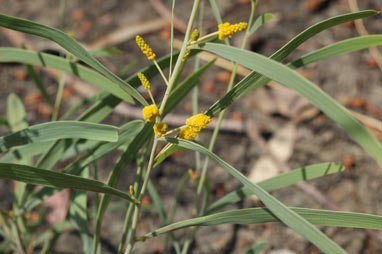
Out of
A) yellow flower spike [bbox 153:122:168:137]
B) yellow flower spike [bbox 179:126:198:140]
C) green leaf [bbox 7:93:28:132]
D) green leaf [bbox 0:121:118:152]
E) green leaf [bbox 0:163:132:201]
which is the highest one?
green leaf [bbox 7:93:28:132]

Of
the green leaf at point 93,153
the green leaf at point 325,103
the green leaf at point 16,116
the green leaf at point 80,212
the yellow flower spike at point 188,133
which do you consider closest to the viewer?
the green leaf at point 325,103

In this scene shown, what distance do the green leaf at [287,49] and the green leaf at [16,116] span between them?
618 millimetres

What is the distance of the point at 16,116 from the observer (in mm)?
1037

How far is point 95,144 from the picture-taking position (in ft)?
2.70

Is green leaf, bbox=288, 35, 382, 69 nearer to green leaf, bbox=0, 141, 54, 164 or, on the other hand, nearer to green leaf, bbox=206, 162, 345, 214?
green leaf, bbox=206, 162, 345, 214

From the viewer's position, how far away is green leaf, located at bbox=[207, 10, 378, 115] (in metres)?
0.57

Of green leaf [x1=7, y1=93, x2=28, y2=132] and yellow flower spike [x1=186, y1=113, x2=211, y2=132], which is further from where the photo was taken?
green leaf [x1=7, y1=93, x2=28, y2=132]

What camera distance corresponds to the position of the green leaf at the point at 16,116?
1.02 m

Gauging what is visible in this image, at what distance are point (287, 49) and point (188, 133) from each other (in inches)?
7.8

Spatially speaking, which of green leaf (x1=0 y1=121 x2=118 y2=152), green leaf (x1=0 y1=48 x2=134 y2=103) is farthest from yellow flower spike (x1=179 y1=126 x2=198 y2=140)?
green leaf (x1=0 y1=48 x2=134 y2=103)

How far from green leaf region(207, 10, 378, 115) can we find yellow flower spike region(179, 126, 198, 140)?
6 cm

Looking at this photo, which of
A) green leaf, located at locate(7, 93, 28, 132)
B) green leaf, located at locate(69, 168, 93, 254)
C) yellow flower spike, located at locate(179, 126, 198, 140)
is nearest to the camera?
yellow flower spike, located at locate(179, 126, 198, 140)

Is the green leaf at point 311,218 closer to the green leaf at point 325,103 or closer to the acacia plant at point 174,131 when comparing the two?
the acacia plant at point 174,131

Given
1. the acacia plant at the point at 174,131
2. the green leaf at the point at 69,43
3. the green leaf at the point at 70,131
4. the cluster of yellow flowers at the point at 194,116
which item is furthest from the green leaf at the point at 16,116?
the cluster of yellow flowers at the point at 194,116
